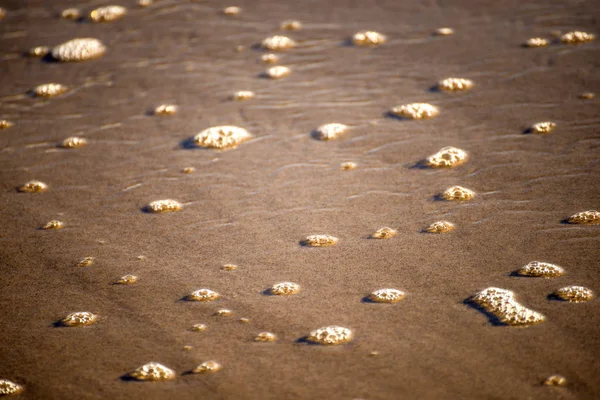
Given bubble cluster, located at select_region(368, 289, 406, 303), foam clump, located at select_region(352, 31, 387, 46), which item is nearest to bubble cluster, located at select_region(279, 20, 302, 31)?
foam clump, located at select_region(352, 31, 387, 46)

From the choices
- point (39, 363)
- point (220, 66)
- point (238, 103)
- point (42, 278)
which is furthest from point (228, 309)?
point (220, 66)

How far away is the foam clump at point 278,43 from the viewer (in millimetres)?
6168

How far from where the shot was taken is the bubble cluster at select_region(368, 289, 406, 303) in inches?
119

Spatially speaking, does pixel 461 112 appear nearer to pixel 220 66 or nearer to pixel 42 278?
pixel 220 66

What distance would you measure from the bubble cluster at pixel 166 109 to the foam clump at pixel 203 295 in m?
2.52

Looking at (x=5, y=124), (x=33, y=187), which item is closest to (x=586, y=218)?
(x=33, y=187)

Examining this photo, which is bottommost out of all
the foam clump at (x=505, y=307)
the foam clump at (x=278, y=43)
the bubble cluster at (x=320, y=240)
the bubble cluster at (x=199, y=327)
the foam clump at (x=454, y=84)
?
the bubble cluster at (x=199, y=327)

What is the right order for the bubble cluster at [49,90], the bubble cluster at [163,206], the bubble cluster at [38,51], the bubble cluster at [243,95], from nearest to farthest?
the bubble cluster at [163,206] → the bubble cluster at [243,95] → the bubble cluster at [49,90] → the bubble cluster at [38,51]

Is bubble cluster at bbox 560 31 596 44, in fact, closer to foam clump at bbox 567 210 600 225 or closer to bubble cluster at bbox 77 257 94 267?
foam clump at bbox 567 210 600 225

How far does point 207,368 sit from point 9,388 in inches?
37.3

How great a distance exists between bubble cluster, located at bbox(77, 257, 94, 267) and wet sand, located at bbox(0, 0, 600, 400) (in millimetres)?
47

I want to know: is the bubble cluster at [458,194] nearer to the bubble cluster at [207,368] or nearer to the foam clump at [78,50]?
the bubble cluster at [207,368]

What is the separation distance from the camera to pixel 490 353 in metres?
2.62

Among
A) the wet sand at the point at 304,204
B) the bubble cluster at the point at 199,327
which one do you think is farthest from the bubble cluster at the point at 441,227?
the bubble cluster at the point at 199,327
